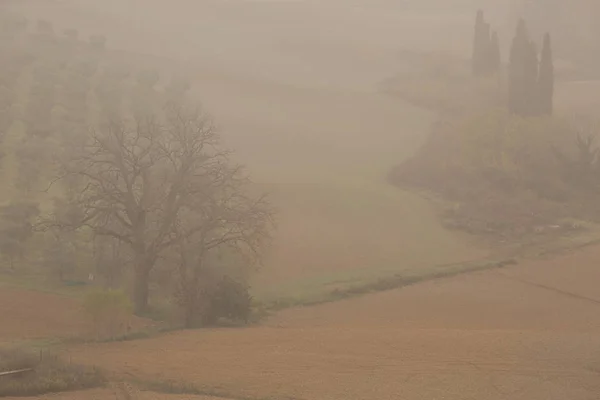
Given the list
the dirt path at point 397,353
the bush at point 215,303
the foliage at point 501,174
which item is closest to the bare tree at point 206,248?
the bush at point 215,303

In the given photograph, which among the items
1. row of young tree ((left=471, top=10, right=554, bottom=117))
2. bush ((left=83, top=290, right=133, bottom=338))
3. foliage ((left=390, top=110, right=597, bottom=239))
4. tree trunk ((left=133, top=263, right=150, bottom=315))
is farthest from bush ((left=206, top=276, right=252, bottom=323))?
row of young tree ((left=471, top=10, right=554, bottom=117))

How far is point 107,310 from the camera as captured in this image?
17000 mm

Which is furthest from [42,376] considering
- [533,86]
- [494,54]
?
[494,54]

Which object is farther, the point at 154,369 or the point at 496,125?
the point at 496,125

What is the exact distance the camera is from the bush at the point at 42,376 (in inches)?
492

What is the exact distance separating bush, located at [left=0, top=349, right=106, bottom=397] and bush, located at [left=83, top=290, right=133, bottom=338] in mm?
3089

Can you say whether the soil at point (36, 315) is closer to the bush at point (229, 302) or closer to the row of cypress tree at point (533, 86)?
the bush at point (229, 302)

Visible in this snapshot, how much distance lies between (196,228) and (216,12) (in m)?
82.3

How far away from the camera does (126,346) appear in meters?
16.1

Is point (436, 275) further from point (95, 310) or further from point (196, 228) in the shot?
point (95, 310)

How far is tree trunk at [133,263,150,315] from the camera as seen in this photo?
808 inches

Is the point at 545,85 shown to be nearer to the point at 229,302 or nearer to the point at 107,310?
the point at 229,302

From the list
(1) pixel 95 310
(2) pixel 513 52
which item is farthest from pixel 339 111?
(1) pixel 95 310

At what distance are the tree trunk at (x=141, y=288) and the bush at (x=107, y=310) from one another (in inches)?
124
